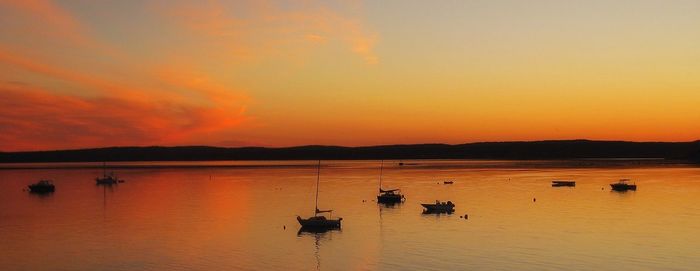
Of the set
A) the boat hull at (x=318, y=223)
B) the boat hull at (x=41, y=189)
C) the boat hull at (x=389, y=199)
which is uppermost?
the boat hull at (x=389, y=199)

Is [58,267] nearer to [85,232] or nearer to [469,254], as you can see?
[85,232]

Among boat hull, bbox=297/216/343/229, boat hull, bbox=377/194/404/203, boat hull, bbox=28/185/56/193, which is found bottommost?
boat hull, bbox=28/185/56/193

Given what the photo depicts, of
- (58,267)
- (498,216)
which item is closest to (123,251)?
(58,267)

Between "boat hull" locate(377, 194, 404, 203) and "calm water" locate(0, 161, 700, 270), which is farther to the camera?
"boat hull" locate(377, 194, 404, 203)

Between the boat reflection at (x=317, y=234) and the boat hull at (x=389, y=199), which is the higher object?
the boat hull at (x=389, y=199)

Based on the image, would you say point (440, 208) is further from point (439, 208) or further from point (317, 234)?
point (317, 234)

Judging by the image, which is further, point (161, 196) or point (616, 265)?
point (161, 196)

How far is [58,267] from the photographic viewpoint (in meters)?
50.3

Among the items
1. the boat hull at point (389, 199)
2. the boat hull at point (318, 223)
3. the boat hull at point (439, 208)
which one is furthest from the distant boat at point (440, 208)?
the boat hull at point (318, 223)

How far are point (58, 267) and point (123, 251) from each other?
772 cm

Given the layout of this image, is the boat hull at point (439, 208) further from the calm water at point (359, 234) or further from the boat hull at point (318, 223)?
the boat hull at point (318, 223)

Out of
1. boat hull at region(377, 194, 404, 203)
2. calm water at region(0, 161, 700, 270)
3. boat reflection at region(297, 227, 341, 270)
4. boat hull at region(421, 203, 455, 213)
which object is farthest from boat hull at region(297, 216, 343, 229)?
boat hull at region(377, 194, 404, 203)

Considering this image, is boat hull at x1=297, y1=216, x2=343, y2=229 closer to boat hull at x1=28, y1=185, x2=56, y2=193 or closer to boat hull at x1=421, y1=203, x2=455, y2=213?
boat hull at x1=421, y1=203, x2=455, y2=213

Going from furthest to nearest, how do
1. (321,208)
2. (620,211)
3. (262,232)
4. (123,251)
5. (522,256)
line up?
(321,208)
(620,211)
(262,232)
(123,251)
(522,256)
